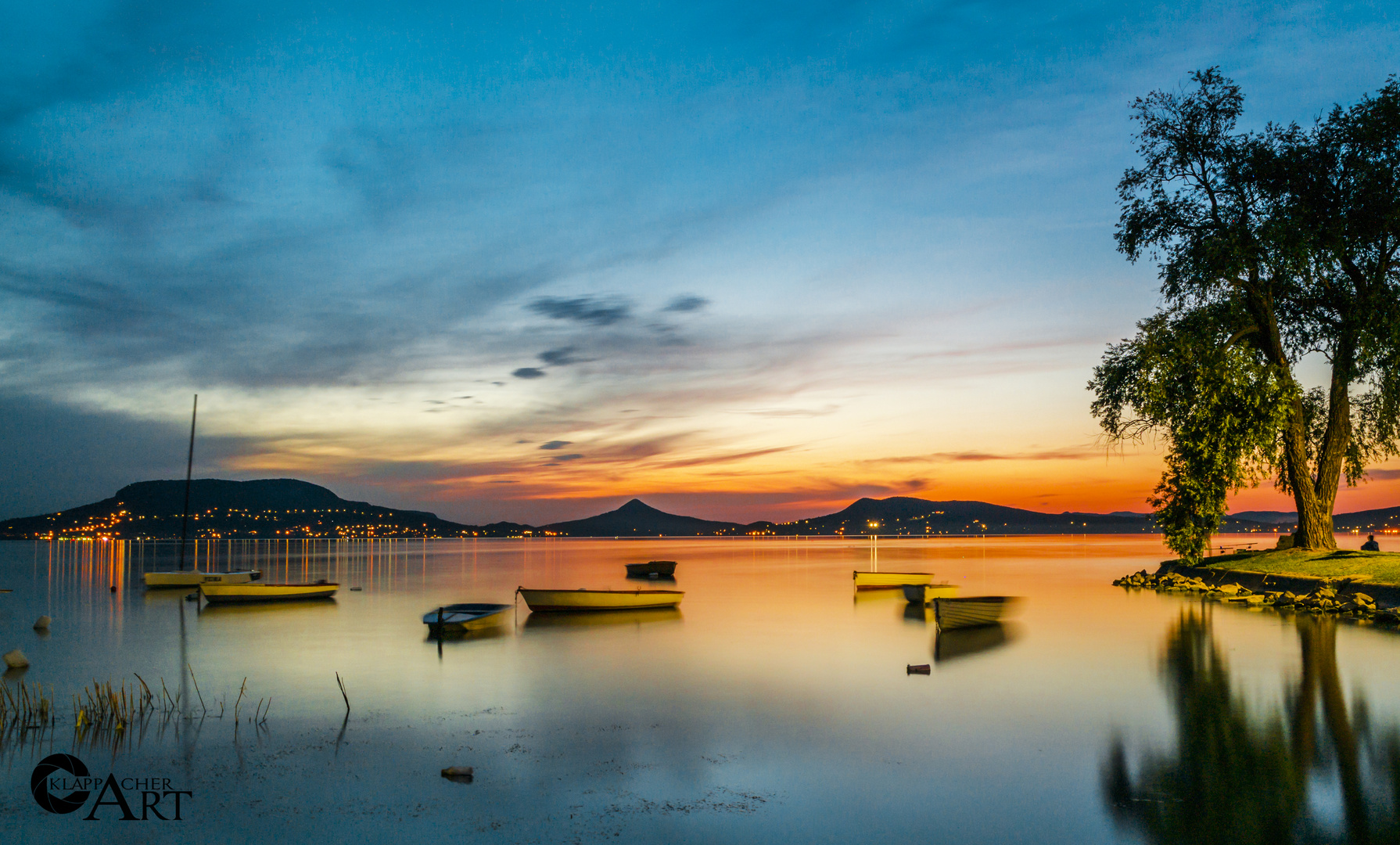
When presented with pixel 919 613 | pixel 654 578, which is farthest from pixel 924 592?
pixel 654 578

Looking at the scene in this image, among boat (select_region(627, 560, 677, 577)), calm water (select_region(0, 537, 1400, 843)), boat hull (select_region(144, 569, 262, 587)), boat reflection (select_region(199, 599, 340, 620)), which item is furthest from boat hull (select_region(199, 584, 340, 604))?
boat (select_region(627, 560, 677, 577))

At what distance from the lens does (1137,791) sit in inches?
385

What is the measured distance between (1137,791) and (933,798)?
229 cm

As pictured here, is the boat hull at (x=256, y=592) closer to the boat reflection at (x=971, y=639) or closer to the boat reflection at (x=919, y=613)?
the boat reflection at (x=919, y=613)

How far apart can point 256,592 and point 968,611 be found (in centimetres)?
2994

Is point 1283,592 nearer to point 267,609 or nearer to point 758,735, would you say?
point 758,735

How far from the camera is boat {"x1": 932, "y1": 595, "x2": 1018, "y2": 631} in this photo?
24.3 metres

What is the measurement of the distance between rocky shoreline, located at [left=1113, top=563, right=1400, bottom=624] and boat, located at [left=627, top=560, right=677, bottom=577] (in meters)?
32.0

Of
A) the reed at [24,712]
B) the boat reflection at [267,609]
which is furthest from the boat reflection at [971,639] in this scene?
the boat reflection at [267,609]

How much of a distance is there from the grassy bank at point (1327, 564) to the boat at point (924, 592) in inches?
443

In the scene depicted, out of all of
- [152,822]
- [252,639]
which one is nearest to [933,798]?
[152,822]

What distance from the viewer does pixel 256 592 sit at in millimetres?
37781

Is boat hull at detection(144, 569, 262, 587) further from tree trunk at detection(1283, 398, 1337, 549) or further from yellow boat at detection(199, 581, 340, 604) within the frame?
tree trunk at detection(1283, 398, 1337, 549)

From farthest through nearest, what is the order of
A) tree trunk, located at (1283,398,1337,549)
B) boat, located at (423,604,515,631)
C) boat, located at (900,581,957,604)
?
boat, located at (900,581,957,604) < tree trunk, located at (1283,398,1337,549) < boat, located at (423,604,515,631)
